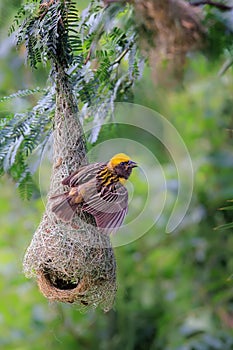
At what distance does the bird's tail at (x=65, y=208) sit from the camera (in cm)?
178

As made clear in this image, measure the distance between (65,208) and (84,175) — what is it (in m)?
0.10

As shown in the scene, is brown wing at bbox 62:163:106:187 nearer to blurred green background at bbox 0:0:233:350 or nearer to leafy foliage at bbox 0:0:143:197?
leafy foliage at bbox 0:0:143:197

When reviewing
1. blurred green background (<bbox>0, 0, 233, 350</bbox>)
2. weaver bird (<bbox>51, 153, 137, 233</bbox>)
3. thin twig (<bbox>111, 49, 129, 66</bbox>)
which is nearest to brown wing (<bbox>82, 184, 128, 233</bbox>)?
weaver bird (<bbox>51, 153, 137, 233</bbox>)

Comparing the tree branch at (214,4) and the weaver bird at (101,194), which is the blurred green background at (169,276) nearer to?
the tree branch at (214,4)

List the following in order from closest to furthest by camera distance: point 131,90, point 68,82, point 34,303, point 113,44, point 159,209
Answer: point 68,82 → point 113,44 → point 131,90 → point 159,209 → point 34,303

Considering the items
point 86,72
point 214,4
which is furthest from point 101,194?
point 214,4

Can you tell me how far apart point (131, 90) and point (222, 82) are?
5.01 feet

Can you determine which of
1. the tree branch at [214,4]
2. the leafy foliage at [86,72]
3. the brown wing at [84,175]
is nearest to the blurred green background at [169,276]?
the leafy foliage at [86,72]

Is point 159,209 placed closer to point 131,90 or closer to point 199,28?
point 131,90

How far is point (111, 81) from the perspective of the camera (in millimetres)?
2164

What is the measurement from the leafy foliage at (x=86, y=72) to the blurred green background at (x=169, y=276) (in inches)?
47.0

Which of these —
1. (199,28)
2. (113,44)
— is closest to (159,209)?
(113,44)

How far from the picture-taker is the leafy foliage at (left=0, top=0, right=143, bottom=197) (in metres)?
1.81

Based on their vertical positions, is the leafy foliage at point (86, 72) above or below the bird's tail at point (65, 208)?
above
